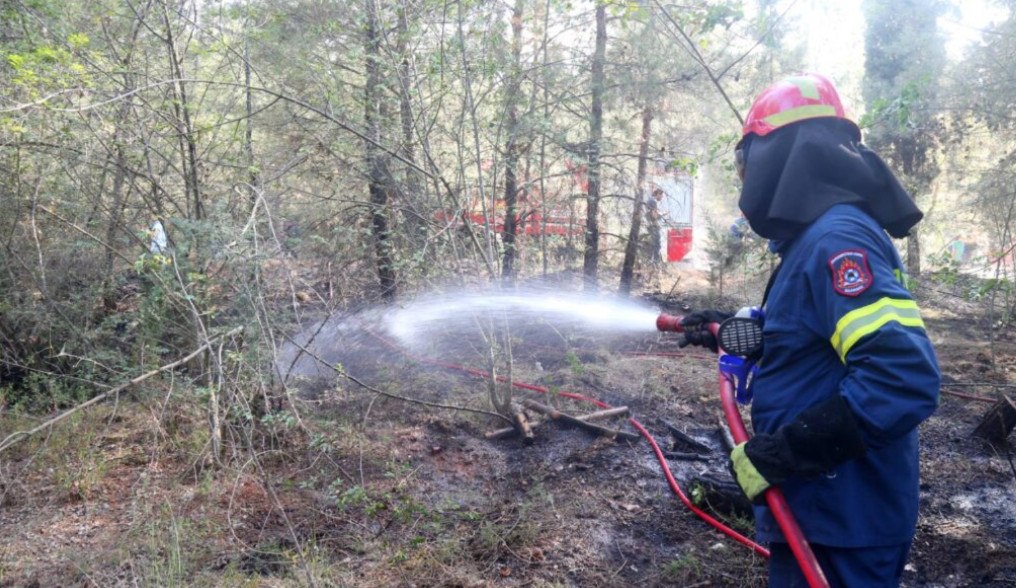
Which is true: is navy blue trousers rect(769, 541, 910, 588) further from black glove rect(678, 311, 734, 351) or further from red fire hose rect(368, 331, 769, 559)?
red fire hose rect(368, 331, 769, 559)

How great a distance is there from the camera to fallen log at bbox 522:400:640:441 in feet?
18.0

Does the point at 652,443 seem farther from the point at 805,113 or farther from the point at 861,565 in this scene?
the point at 805,113

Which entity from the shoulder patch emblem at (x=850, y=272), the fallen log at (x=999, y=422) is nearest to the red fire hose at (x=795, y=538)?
the shoulder patch emblem at (x=850, y=272)

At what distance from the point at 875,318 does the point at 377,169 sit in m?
5.03

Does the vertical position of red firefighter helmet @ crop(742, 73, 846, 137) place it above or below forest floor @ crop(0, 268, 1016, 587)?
above

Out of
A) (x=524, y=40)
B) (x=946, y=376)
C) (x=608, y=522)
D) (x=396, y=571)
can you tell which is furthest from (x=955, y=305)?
(x=396, y=571)

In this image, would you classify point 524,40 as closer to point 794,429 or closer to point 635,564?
point 635,564

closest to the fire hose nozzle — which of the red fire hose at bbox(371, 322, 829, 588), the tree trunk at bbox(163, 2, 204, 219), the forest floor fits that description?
the red fire hose at bbox(371, 322, 829, 588)

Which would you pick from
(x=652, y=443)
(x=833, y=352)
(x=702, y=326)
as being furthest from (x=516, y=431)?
(x=833, y=352)

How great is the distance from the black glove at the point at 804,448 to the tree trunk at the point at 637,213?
27.0 feet

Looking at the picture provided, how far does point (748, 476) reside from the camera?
2.04m

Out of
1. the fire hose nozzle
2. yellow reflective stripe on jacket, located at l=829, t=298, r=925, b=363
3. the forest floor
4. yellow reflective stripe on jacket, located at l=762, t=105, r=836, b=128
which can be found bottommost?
the forest floor

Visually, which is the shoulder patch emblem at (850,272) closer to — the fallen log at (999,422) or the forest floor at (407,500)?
the forest floor at (407,500)

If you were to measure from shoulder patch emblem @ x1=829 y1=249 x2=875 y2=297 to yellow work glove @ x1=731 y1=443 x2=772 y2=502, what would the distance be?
0.60m
